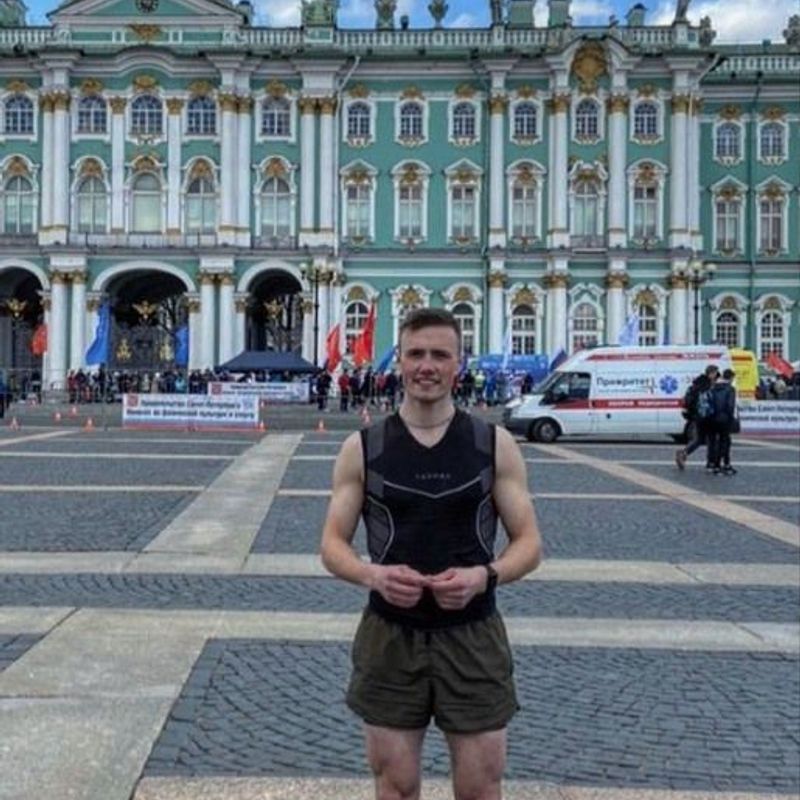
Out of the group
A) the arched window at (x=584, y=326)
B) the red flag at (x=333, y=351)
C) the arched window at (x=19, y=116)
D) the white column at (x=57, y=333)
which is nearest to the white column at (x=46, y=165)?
the arched window at (x=19, y=116)

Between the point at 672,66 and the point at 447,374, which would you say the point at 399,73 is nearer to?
the point at 672,66

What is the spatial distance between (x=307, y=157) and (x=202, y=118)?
539 cm

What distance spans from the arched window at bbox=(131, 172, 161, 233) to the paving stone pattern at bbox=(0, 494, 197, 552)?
42.8 meters

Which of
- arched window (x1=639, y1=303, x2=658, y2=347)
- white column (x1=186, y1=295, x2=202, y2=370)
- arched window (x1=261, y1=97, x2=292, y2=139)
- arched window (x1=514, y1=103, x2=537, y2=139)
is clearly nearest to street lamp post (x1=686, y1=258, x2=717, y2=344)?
arched window (x1=639, y1=303, x2=658, y2=347)

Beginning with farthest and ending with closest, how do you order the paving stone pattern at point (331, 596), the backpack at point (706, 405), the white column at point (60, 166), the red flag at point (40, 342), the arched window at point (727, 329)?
the arched window at point (727, 329), the white column at point (60, 166), the red flag at point (40, 342), the backpack at point (706, 405), the paving stone pattern at point (331, 596)

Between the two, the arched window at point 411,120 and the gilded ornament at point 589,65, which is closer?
the gilded ornament at point 589,65

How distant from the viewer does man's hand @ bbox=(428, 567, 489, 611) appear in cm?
349

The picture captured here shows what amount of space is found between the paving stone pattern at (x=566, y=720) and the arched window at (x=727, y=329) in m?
53.2

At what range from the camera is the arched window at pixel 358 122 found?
57375mm

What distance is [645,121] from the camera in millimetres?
57094

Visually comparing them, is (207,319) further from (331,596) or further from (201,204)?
(331,596)

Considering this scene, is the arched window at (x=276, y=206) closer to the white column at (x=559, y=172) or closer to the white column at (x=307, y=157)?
the white column at (x=307, y=157)

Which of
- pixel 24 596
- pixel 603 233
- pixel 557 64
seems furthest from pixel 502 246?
pixel 24 596

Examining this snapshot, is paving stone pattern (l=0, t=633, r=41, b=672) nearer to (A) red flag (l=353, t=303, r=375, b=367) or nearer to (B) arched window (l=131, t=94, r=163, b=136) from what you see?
(A) red flag (l=353, t=303, r=375, b=367)
